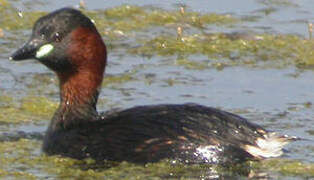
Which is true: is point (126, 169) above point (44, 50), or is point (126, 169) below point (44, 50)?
below

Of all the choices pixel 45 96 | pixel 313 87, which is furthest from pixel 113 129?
pixel 313 87

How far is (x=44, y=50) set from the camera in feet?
30.0

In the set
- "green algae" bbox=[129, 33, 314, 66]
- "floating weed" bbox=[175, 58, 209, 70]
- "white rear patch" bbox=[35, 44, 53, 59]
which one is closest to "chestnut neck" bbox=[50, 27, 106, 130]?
"white rear patch" bbox=[35, 44, 53, 59]

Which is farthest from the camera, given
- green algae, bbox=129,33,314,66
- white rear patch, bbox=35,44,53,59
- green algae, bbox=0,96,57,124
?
green algae, bbox=129,33,314,66

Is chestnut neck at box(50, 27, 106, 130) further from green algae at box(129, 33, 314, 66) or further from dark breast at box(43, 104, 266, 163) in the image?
green algae at box(129, 33, 314, 66)

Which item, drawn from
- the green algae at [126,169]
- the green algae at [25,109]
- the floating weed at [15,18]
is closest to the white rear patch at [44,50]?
the green algae at [126,169]

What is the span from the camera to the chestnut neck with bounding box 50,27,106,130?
30.2 ft

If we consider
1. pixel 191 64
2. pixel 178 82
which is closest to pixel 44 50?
pixel 178 82

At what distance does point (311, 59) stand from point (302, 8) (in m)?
1.64

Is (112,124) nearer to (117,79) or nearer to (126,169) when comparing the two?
(126,169)

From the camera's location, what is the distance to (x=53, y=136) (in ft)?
30.0

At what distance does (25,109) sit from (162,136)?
185 centimetres

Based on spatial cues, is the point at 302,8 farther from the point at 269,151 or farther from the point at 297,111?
the point at 269,151

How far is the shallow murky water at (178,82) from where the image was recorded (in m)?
8.77
